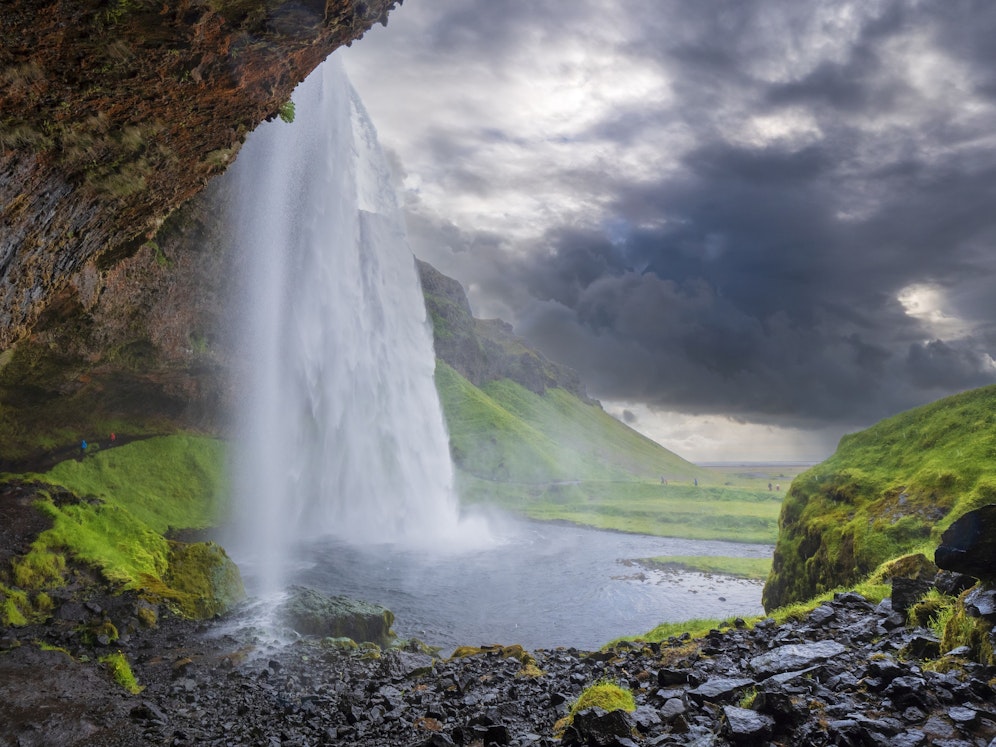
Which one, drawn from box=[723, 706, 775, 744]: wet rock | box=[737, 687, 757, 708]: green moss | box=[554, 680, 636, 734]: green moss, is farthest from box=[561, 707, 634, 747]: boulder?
box=[737, 687, 757, 708]: green moss

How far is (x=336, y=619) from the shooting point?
759 inches

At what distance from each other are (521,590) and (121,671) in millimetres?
20475

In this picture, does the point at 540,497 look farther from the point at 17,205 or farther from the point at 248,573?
the point at 17,205

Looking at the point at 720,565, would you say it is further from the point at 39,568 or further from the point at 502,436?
the point at 502,436

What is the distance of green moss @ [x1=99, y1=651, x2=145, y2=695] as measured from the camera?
12.5 m

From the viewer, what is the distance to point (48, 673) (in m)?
12.0

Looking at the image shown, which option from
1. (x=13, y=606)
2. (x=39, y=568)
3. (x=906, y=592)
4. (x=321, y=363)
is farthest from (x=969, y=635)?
(x=321, y=363)

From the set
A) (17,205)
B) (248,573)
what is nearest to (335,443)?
(248,573)

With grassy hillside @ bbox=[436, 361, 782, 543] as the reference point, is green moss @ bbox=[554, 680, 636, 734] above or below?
above

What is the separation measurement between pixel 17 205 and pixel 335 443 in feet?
138

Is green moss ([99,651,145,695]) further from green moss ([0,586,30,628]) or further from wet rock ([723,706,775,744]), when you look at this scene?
wet rock ([723,706,775,744])

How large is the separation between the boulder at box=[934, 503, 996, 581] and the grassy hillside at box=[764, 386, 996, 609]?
→ 5.30 metres

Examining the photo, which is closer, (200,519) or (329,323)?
(200,519)

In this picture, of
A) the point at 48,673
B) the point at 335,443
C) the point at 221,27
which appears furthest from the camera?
the point at 335,443
